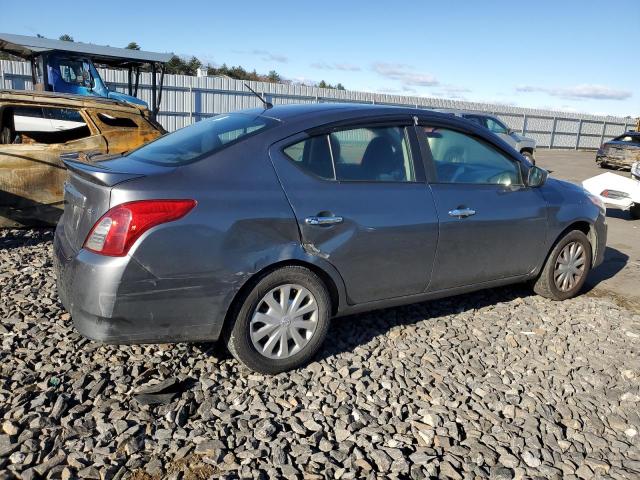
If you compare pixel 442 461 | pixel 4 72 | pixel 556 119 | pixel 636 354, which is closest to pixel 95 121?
pixel 442 461

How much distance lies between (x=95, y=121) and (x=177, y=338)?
4458 millimetres

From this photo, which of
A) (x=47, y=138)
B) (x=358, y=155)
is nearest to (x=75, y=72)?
(x=47, y=138)

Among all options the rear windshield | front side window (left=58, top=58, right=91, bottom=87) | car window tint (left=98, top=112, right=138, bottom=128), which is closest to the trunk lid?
the rear windshield

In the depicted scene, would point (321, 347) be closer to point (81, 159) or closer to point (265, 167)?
point (265, 167)

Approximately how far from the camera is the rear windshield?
132 inches

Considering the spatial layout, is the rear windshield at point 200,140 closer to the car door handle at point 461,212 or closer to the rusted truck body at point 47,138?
the car door handle at point 461,212

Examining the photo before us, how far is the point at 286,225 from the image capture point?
3268 mm

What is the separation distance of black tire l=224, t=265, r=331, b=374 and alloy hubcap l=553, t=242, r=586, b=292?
2.56m

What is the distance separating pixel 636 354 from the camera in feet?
13.4

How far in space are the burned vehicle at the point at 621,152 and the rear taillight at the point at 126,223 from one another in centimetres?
2167

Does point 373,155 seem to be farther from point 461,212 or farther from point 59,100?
point 59,100

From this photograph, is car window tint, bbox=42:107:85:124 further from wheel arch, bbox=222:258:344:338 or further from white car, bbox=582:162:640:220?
white car, bbox=582:162:640:220

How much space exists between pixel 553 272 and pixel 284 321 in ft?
9.16

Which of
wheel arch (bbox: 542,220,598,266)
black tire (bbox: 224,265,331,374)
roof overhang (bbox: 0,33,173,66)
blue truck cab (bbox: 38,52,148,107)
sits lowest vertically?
black tire (bbox: 224,265,331,374)
